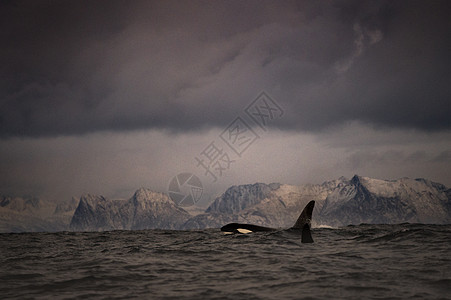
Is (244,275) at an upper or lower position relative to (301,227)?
lower

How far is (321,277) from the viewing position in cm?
1078

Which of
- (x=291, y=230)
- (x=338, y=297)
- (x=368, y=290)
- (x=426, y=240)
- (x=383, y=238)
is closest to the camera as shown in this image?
(x=338, y=297)

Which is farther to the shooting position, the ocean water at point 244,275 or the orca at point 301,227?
the orca at point 301,227

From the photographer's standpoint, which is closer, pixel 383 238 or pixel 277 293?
pixel 277 293

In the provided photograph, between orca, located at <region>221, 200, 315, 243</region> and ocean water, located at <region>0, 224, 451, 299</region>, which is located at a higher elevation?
orca, located at <region>221, 200, 315, 243</region>

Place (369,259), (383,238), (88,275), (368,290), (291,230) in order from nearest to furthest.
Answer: (368,290)
(88,275)
(369,259)
(383,238)
(291,230)

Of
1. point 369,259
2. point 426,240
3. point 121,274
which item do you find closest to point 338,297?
point 369,259

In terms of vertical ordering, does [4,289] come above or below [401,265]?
Result: below

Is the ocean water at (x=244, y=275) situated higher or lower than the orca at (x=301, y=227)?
lower

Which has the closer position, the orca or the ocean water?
the ocean water

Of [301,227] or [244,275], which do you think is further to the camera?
[301,227]

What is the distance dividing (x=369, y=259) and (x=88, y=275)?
9849 millimetres

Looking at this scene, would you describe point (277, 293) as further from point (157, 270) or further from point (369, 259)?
point (369, 259)

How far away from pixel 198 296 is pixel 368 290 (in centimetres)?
413
